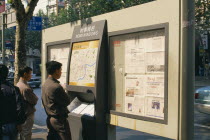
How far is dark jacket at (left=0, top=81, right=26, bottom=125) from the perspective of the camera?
12.7 feet

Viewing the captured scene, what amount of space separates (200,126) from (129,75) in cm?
503

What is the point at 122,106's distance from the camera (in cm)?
382

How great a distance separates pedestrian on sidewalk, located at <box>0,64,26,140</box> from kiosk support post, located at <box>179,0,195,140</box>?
2144 mm

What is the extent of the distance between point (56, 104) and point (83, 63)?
74 cm

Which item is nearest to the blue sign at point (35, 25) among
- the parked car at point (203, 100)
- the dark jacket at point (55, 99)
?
the parked car at point (203, 100)

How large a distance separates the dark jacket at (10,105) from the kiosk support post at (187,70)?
84.0 inches

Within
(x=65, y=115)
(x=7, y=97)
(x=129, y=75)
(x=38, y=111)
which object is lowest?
(x=38, y=111)

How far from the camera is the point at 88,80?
13.8 feet

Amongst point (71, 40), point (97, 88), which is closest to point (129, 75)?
point (97, 88)

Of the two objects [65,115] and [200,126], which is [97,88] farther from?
[200,126]

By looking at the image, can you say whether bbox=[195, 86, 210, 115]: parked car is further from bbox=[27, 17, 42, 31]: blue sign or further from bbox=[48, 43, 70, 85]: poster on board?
bbox=[27, 17, 42, 31]: blue sign

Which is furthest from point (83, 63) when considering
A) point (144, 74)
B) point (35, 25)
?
point (35, 25)

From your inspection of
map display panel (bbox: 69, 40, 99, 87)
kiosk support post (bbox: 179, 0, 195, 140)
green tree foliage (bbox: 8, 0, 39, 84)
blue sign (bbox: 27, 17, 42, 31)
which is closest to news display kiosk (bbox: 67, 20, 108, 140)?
map display panel (bbox: 69, 40, 99, 87)

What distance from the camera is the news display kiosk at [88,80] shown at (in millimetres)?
3975
